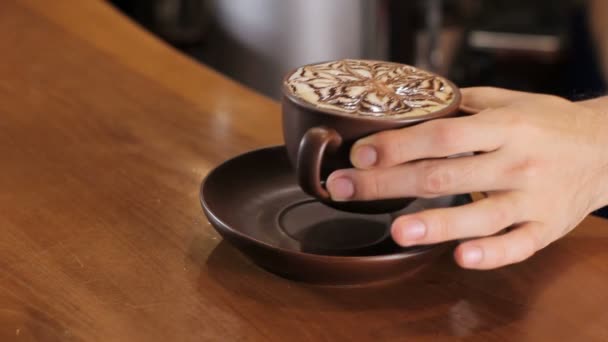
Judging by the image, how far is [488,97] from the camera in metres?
1.00

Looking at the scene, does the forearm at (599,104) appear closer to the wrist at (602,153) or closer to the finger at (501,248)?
the wrist at (602,153)

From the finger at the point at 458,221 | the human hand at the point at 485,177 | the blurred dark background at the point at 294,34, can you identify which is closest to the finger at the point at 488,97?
the human hand at the point at 485,177

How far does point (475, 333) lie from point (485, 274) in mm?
115

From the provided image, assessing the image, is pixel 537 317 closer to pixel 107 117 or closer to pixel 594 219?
pixel 594 219

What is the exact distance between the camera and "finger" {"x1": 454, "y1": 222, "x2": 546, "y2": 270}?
32.2 inches

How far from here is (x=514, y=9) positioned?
3729mm

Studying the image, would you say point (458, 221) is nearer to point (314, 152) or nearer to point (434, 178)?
point (434, 178)

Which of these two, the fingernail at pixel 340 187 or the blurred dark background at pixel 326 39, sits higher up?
the fingernail at pixel 340 187

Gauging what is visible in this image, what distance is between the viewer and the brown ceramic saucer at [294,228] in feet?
2.68

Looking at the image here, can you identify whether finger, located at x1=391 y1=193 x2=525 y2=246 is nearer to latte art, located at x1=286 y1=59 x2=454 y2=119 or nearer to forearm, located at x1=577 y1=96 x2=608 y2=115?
latte art, located at x1=286 y1=59 x2=454 y2=119

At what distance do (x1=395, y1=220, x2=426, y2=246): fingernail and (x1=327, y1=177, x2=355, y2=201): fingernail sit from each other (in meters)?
0.06

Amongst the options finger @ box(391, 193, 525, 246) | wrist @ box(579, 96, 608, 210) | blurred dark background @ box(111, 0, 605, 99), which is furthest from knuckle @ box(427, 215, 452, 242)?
blurred dark background @ box(111, 0, 605, 99)

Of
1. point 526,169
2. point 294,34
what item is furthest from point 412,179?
point 294,34

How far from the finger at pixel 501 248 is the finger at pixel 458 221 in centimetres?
1
